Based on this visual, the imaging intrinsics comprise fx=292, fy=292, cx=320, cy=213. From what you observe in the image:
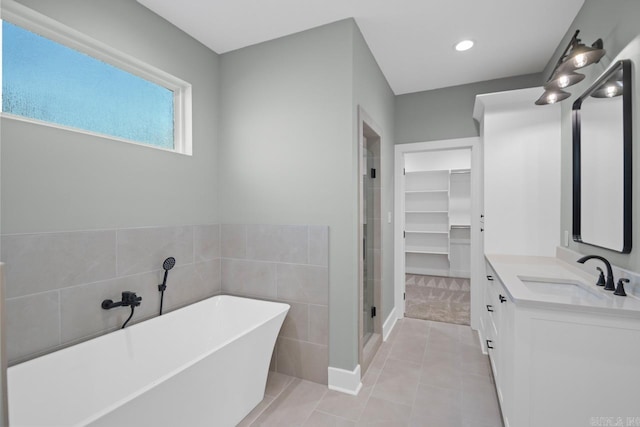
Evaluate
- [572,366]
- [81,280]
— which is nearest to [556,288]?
[572,366]

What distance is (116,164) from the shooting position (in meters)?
1.89

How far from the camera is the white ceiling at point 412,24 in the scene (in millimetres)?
2047

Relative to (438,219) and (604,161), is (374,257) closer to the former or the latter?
(604,161)

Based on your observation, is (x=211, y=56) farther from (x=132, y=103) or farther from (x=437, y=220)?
(x=437, y=220)

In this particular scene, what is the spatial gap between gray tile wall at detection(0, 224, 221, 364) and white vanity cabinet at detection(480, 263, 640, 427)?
7.38 ft

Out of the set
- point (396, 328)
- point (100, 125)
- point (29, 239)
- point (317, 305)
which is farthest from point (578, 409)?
point (100, 125)

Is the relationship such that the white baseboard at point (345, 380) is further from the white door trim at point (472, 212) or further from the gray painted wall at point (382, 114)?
the white door trim at point (472, 212)

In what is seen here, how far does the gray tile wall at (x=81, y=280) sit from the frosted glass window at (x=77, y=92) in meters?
0.70

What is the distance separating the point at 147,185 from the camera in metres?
2.08

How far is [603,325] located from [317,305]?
1.63m

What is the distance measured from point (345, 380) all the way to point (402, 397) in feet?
1.39

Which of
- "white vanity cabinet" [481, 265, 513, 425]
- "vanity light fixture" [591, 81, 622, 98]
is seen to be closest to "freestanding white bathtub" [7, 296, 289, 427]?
"white vanity cabinet" [481, 265, 513, 425]

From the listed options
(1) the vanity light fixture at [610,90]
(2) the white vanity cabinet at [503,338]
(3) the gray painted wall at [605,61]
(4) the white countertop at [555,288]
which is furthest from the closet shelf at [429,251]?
(1) the vanity light fixture at [610,90]

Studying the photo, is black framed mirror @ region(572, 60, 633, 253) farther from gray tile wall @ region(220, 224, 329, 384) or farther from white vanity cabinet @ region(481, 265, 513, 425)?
gray tile wall @ region(220, 224, 329, 384)
